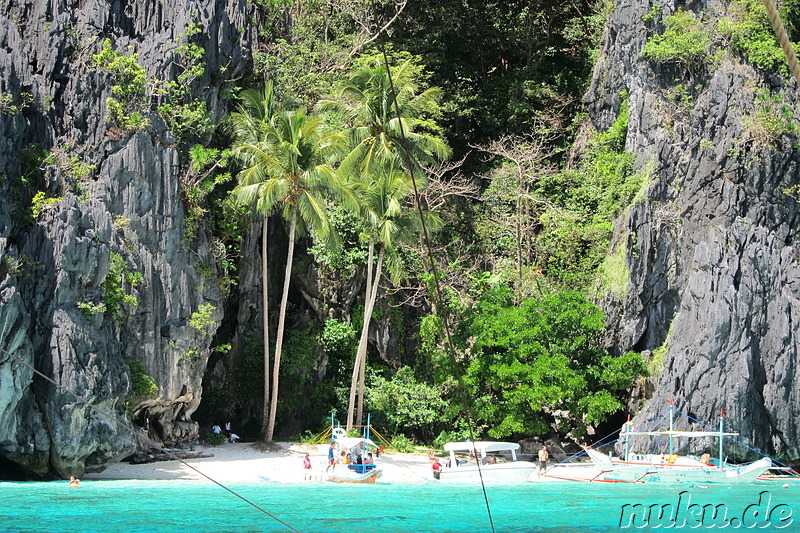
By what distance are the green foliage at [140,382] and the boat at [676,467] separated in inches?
477

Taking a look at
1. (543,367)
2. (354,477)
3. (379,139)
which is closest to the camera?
(354,477)

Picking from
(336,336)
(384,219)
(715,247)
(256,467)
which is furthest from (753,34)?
(256,467)

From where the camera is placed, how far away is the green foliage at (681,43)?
26.6 meters

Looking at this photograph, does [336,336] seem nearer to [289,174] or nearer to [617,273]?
[289,174]

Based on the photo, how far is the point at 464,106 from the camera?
3156 centimetres

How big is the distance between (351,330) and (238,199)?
20.1 ft

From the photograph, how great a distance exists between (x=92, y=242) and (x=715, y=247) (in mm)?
17187

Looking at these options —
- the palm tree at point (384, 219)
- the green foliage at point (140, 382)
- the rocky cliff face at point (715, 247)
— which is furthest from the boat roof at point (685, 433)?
the green foliage at point (140, 382)

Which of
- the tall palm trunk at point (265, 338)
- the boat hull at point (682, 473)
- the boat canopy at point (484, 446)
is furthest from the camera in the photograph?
the tall palm trunk at point (265, 338)

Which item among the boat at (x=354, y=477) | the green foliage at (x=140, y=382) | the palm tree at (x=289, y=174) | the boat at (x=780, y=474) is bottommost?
the boat at (x=780, y=474)

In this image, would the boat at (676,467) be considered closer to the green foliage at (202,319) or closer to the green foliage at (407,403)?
the green foliage at (407,403)

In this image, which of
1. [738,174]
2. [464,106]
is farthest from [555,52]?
[738,174]

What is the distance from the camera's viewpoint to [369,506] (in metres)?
18.2

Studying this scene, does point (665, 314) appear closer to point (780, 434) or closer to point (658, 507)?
point (780, 434)
